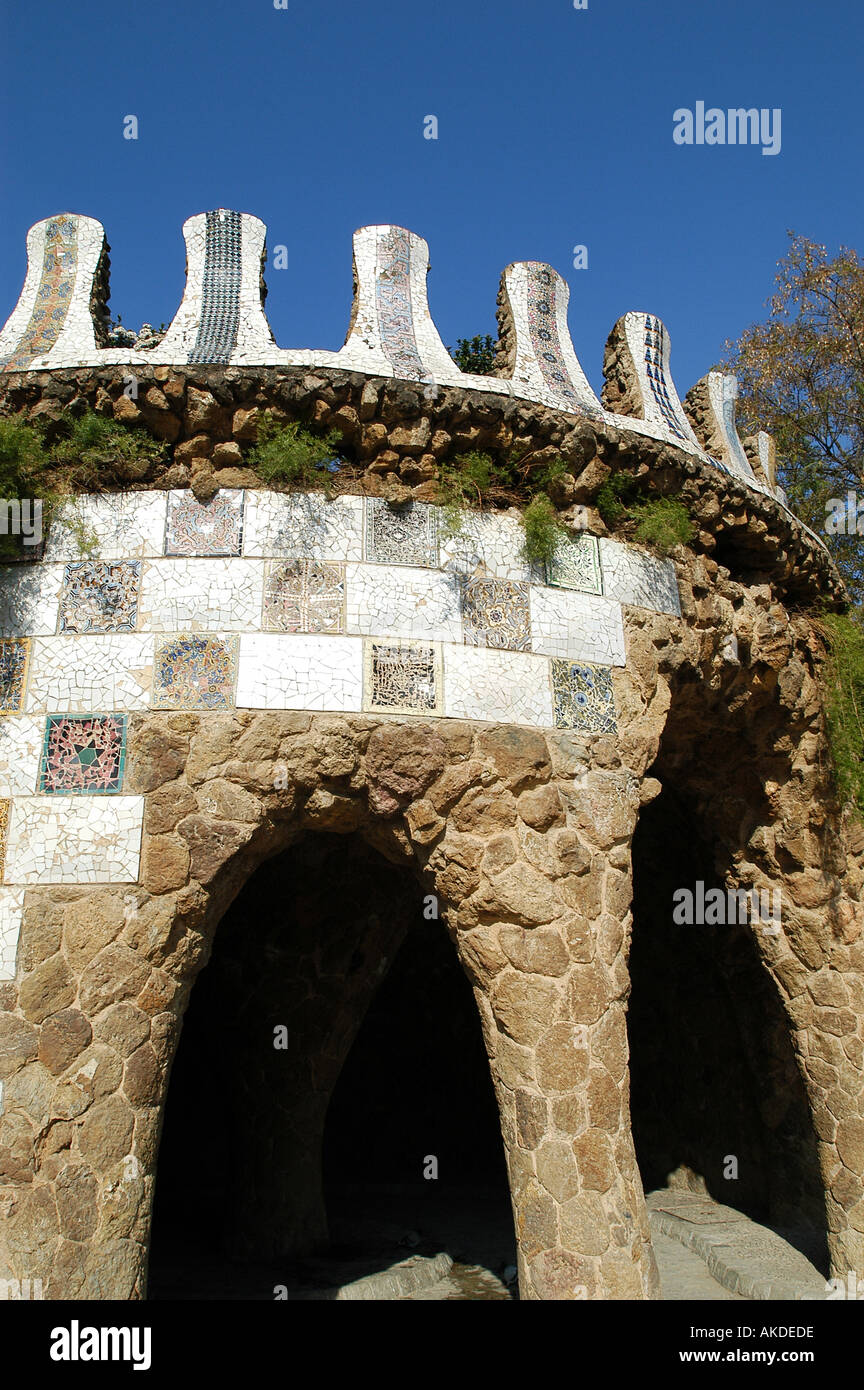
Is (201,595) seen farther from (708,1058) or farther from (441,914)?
(708,1058)

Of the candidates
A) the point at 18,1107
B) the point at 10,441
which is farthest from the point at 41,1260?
the point at 10,441

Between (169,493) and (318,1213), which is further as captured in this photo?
(318,1213)

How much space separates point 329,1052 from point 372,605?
343cm

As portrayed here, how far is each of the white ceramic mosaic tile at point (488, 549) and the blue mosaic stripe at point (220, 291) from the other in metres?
1.33

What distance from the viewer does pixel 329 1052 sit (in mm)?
6938

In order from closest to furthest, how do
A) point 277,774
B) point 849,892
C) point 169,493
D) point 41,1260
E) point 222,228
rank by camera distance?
point 41,1260 → point 277,774 → point 169,493 → point 222,228 → point 849,892

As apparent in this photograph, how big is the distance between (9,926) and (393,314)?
11.0 feet

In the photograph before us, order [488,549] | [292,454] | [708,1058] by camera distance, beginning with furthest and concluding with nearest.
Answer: [708,1058], [488,549], [292,454]

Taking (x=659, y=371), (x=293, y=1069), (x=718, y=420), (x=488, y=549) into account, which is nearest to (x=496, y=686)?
(x=488, y=549)

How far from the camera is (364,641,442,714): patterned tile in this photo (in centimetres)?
471

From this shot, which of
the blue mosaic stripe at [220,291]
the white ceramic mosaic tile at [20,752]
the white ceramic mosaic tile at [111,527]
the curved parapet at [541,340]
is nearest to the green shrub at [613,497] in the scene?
the curved parapet at [541,340]

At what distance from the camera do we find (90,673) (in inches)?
183

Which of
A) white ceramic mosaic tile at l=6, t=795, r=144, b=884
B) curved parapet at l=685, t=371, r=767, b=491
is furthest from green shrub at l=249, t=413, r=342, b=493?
curved parapet at l=685, t=371, r=767, b=491
